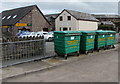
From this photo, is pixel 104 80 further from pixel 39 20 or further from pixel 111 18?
pixel 111 18

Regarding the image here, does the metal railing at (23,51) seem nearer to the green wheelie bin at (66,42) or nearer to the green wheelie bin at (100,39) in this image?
the green wheelie bin at (66,42)

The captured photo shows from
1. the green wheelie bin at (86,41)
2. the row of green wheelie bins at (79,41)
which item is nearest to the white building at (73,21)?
the row of green wheelie bins at (79,41)

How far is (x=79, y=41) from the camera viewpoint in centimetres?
795

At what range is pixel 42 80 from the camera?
15.1 feet

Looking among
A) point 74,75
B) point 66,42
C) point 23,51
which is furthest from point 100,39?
point 23,51

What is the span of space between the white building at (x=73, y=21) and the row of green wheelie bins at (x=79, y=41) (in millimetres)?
23698

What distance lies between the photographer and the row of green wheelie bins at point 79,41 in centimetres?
726

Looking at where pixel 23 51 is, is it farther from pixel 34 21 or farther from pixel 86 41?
pixel 34 21

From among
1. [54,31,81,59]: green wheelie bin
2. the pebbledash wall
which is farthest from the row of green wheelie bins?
the pebbledash wall

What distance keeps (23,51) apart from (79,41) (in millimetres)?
3306

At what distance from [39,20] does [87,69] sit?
88.2 ft

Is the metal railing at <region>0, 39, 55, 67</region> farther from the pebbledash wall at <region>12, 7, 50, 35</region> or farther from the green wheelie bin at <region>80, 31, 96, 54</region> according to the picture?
the pebbledash wall at <region>12, 7, 50, 35</region>

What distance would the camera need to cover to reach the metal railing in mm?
6117

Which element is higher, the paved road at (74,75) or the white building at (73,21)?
the white building at (73,21)
